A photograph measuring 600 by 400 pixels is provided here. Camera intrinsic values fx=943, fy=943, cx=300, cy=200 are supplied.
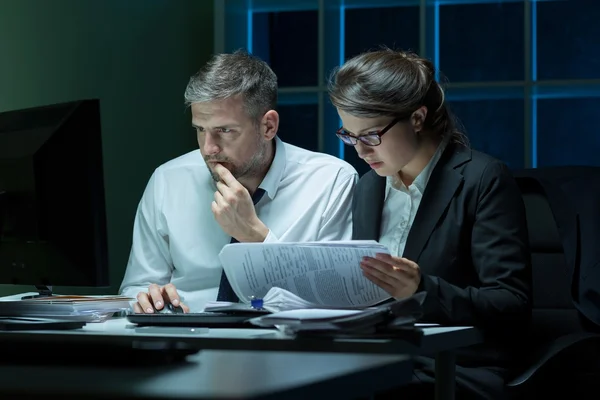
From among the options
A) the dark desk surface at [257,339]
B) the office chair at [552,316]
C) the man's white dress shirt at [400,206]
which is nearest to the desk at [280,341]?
the dark desk surface at [257,339]

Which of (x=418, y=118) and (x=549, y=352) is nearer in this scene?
(x=549, y=352)

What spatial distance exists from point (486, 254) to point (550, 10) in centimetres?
227

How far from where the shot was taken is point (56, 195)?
1646 millimetres

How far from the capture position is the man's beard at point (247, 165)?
244 centimetres

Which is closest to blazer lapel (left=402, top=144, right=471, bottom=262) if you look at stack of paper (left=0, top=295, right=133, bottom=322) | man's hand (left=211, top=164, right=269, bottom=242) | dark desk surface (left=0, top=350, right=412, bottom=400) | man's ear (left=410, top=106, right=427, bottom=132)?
man's ear (left=410, top=106, right=427, bottom=132)

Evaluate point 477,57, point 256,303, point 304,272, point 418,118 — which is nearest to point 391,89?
point 418,118

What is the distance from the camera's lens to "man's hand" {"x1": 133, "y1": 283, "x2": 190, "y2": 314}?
1848 millimetres

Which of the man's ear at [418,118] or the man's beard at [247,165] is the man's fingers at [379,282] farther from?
the man's beard at [247,165]

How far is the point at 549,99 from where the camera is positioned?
3957 millimetres

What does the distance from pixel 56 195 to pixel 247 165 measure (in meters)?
0.89

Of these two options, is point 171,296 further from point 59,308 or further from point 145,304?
point 59,308

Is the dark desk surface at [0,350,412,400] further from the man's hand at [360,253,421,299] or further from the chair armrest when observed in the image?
the chair armrest

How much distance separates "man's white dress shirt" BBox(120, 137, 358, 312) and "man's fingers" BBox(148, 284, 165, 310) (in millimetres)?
509

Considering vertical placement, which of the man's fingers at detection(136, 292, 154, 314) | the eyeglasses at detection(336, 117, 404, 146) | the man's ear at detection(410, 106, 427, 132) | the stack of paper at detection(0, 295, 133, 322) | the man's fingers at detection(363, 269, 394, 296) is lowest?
the man's fingers at detection(136, 292, 154, 314)
